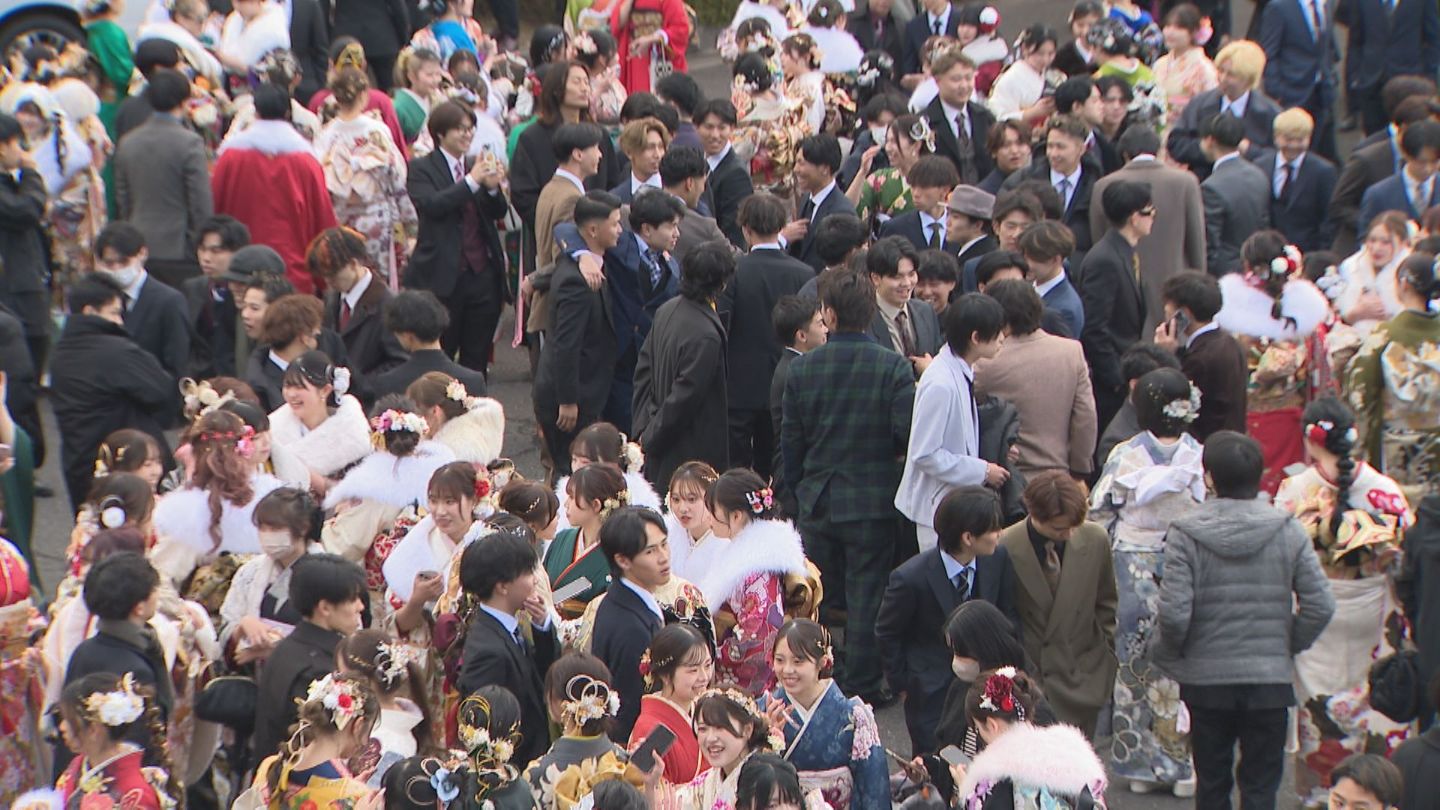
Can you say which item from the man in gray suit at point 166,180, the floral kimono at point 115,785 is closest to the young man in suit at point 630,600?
the floral kimono at point 115,785

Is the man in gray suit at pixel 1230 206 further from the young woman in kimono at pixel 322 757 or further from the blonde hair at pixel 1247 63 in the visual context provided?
the young woman in kimono at pixel 322 757

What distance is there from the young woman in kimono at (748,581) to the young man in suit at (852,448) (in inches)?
43.0

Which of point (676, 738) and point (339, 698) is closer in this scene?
point (339, 698)

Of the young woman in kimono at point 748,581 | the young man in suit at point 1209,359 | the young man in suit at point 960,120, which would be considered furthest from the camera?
the young man in suit at point 960,120

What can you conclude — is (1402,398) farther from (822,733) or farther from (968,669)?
(822,733)

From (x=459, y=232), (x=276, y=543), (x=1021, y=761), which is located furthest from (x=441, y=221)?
(x=1021, y=761)

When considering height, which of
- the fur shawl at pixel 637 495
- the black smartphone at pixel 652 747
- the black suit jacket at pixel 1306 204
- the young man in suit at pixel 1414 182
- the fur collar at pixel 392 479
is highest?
the fur collar at pixel 392 479

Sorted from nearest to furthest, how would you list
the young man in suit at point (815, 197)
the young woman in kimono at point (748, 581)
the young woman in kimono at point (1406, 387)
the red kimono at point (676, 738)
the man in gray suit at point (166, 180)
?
the red kimono at point (676, 738) → the young woman in kimono at point (748, 581) → the young woman in kimono at point (1406, 387) → the young man in suit at point (815, 197) → the man in gray suit at point (166, 180)

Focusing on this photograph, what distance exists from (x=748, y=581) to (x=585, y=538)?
2.00ft

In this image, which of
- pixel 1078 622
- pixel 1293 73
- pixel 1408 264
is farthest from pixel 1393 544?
pixel 1293 73

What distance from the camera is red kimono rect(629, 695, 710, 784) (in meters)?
5.47

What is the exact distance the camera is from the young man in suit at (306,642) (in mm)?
5809

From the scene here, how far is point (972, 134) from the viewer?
11.6 m

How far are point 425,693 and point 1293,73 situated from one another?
10342mm
